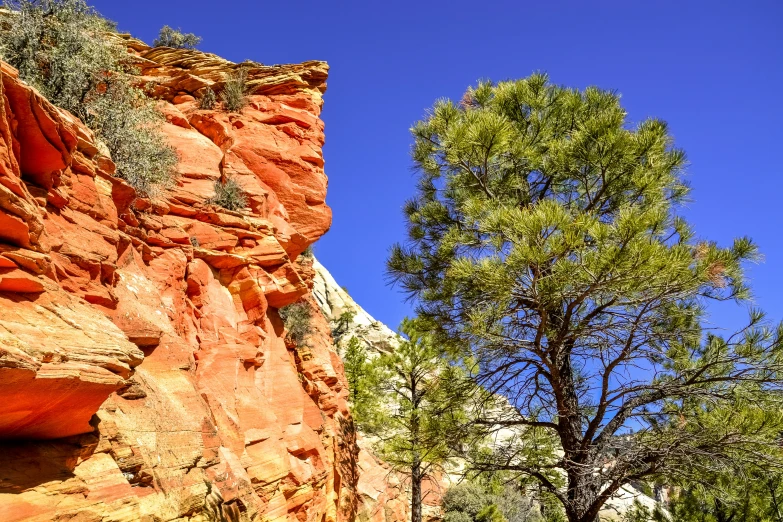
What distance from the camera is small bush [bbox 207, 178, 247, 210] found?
12.5 m

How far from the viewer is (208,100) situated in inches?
633

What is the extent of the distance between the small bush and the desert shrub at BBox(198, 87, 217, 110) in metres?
4.39

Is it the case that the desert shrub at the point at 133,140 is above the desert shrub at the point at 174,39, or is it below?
below

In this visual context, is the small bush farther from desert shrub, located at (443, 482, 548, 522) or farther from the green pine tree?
A: desert shrub, located at (443, 482, 548, 522)

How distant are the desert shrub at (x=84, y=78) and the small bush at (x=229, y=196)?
118 centimetres

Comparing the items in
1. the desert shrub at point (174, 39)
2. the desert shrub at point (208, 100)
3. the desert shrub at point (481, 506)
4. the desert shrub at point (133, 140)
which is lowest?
the desert shrub at point (481, 506)

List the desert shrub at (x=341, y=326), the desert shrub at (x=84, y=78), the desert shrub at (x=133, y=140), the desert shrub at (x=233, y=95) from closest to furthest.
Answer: the desert shrub at (x=84, y=78)
the desert shrub at (x=133, y=140)
the desert shrub at (x=233, y=95)
the desert shrub at (x=341, y=326)

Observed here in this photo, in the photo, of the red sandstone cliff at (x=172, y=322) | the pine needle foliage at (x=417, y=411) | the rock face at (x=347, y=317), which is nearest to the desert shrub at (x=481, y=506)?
the red sandstone cliff at (x=172, y=322)

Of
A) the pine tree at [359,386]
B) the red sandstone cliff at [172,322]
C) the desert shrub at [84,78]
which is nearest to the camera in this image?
the red sandstone cliff at [172,322]

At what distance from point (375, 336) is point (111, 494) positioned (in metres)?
39.4

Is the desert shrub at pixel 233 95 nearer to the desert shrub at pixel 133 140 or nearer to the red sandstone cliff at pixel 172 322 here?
the red sandstone cliff at pixel 172 322

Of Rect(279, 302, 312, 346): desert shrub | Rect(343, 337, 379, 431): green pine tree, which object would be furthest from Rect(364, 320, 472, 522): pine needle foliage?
Rect(279, 302, 312, 346): desert shrub

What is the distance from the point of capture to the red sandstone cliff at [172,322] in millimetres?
4844

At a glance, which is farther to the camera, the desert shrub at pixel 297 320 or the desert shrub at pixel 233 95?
the desert shrub at pixel 233 95
